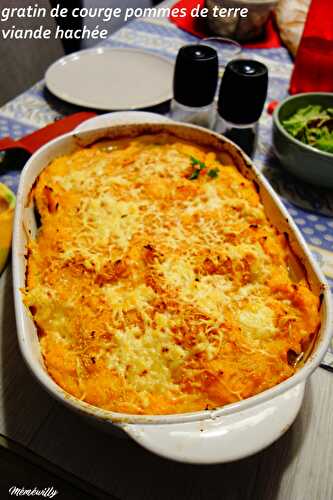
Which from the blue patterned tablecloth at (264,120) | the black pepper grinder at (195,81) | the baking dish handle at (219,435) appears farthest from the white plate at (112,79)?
the baking dish handle at (219,435)

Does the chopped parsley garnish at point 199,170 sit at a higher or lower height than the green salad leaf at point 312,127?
lower

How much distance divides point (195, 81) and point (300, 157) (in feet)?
1.30

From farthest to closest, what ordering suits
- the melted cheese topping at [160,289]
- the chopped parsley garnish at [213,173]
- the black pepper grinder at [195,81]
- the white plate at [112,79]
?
the white plate at [112,79]
the black pepper grinder at [195,81]
the chopped parsley garnish at [213,173]
the melted cheese topping at [160,289]

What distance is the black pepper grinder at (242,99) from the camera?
4.02 feet

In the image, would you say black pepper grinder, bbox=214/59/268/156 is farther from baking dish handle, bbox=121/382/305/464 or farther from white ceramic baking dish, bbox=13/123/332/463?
baking dish handle, bbox=121/382/305/464

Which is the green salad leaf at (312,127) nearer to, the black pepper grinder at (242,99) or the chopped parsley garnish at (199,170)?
the black pepper grinder at (242,99)

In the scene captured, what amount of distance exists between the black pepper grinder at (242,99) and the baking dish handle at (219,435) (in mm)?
909

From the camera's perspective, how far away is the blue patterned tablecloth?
1.24 m

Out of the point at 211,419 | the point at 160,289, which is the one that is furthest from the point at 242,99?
the point at 211,419

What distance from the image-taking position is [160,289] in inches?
34.5

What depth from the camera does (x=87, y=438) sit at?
2.60ft

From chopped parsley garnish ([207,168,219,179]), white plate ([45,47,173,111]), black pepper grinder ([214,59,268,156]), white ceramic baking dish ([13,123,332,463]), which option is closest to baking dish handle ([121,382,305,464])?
white ceramic baking dish ([13,123,332,463])

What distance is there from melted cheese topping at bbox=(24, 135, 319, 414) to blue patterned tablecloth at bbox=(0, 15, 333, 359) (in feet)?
0.77

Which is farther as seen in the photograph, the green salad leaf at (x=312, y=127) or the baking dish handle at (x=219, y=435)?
the green salad leaf at (x=312, y=127)
